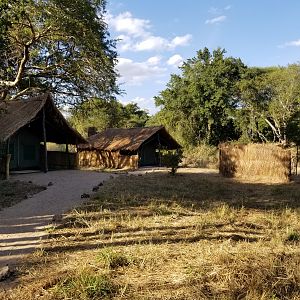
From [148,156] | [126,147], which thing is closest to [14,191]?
[126,147]

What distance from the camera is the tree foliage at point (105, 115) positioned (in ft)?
85.6

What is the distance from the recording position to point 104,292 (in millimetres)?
4871

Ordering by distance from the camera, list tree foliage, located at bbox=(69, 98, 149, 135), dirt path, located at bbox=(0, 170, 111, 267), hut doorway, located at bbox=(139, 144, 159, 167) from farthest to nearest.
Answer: hut doorway, located at bbox=(139, 144, 159, 167)
tree foliage, located at bbox=(69, 98, 149, 135)
dirt path, located at bbox=(0, 170, 111, 267)

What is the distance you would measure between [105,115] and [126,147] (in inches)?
644

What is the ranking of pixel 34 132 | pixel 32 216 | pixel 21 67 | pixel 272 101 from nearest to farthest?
pixel 32 216
pixel 21 67
pixel 34 132
pixel 272 101

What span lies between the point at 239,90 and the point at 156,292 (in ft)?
116

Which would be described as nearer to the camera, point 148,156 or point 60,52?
point 60,52

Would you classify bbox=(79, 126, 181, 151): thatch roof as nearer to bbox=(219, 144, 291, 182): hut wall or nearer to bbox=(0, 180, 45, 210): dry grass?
bbox=(219, 144, 291, 182): hut wall

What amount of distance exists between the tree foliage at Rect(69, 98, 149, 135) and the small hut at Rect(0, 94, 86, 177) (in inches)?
106

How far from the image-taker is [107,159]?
29641 millimetres

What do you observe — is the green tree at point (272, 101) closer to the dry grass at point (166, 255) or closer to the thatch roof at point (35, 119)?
the thatch roof at point (35, 119)

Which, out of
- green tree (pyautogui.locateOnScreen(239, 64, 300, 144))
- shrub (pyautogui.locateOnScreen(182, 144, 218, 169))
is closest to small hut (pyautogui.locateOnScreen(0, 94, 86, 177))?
shrub (pyautogui.locateOnScreen(182, 144, 218, 169))

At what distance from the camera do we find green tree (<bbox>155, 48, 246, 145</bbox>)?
39.2 m

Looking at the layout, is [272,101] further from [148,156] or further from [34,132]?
[34,132]
